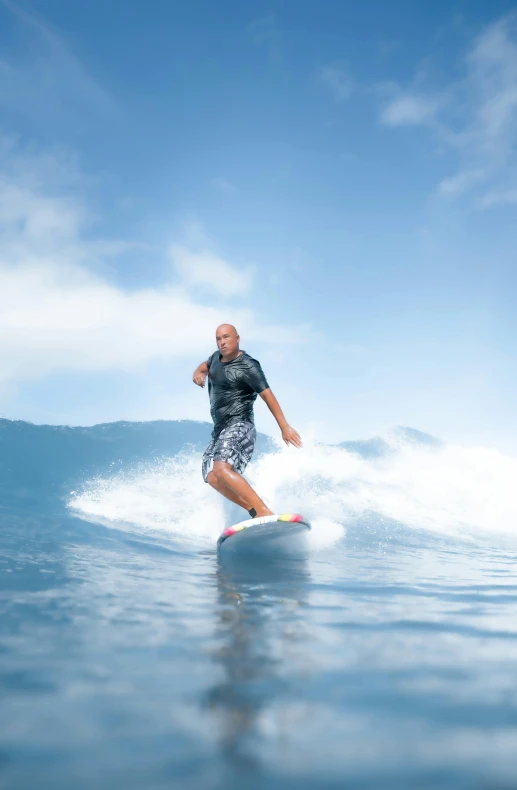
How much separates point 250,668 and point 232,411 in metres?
4.45

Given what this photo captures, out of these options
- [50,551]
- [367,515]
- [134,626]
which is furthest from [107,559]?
[367,515]

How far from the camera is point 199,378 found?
6.83 metres

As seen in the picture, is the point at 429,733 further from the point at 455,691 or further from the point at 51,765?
the point at 51,765

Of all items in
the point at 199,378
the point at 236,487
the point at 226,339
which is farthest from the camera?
the point at 199,378

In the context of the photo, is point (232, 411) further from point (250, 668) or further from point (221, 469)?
point (250, 668)

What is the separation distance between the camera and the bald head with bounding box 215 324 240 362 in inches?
248

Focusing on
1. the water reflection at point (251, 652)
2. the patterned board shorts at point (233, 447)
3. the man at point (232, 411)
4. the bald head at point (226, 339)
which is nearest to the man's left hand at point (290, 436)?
the man at point (232, 411)

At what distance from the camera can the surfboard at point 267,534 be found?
5602mm

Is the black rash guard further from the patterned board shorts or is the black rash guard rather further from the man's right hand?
the man's right hand

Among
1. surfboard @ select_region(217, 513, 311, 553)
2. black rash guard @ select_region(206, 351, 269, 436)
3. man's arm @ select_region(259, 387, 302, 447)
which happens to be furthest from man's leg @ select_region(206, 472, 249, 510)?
man's arm @ select_region(259, 387, 302, 447)

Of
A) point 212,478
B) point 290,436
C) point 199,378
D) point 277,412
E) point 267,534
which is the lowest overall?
point 267,534

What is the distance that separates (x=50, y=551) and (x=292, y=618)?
332cm

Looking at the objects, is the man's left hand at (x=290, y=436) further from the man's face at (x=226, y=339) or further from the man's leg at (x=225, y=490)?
the man's face at (x=226, y=339)

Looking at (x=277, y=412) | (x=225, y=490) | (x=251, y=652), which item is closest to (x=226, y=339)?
(x=277, y=412)
